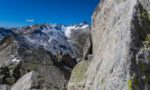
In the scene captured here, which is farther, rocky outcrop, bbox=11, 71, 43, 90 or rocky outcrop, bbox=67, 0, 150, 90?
rocky outcrop, bbox=11, 71, 43, 90

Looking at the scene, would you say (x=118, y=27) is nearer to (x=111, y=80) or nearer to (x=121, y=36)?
(x=121, y=36)

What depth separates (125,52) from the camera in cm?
1080

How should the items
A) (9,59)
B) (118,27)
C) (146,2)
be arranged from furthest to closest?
(9,59), (146,2), (118,27)

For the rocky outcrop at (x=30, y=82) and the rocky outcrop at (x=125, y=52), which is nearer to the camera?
the rocky outcrop at (x=125, y=52)

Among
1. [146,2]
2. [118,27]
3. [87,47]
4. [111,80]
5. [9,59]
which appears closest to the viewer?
[111,80]

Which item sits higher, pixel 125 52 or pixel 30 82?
pixel 125 52

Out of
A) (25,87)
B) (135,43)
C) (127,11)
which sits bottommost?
(25,87)

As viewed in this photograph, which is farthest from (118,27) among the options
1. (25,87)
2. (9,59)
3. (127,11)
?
(9,59)

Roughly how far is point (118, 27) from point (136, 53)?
1594mm

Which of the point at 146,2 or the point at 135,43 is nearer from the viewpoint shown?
the point at 135,43

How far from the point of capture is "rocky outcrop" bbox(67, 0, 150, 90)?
10.5 meters

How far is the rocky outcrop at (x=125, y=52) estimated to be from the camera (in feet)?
34.5

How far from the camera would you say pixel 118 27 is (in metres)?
12.1

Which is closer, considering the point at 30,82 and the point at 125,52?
the point at 125,52
